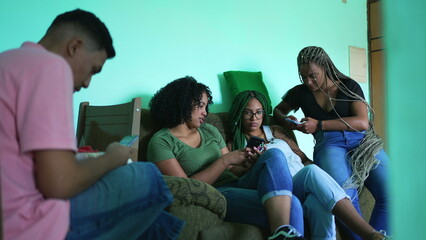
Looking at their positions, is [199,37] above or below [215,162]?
above

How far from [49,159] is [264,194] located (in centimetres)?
99

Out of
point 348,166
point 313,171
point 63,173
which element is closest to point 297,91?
point 348,166

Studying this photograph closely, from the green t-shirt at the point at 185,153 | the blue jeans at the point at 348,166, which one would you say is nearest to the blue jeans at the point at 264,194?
the green t-shirt at the point at 185,153

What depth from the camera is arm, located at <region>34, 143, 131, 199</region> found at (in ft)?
2.57

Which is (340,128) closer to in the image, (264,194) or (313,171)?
(313,171)

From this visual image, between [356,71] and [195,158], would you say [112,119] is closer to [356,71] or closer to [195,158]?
[195,158]

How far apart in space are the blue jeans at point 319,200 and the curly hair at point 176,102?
65 centimetres

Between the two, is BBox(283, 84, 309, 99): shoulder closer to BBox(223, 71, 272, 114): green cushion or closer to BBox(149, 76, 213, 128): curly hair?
BBox(223, 71, 272, 114): green cushion

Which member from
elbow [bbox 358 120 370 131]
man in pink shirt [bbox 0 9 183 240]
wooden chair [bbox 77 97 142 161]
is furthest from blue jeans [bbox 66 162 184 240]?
elbow [bbox 358 120 370 131]

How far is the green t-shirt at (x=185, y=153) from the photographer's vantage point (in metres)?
1.79

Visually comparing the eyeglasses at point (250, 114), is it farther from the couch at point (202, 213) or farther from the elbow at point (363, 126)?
the couch at point (202, 213)

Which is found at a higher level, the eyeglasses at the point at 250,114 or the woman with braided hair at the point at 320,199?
the eyeglasses at the point at 250,114

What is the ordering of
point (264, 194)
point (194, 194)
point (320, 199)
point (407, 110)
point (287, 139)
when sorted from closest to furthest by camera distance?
point (407, 110), point (194, 194), point (264, 194), point (320, 199), point (287, 139)

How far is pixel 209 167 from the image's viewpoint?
1.80m
